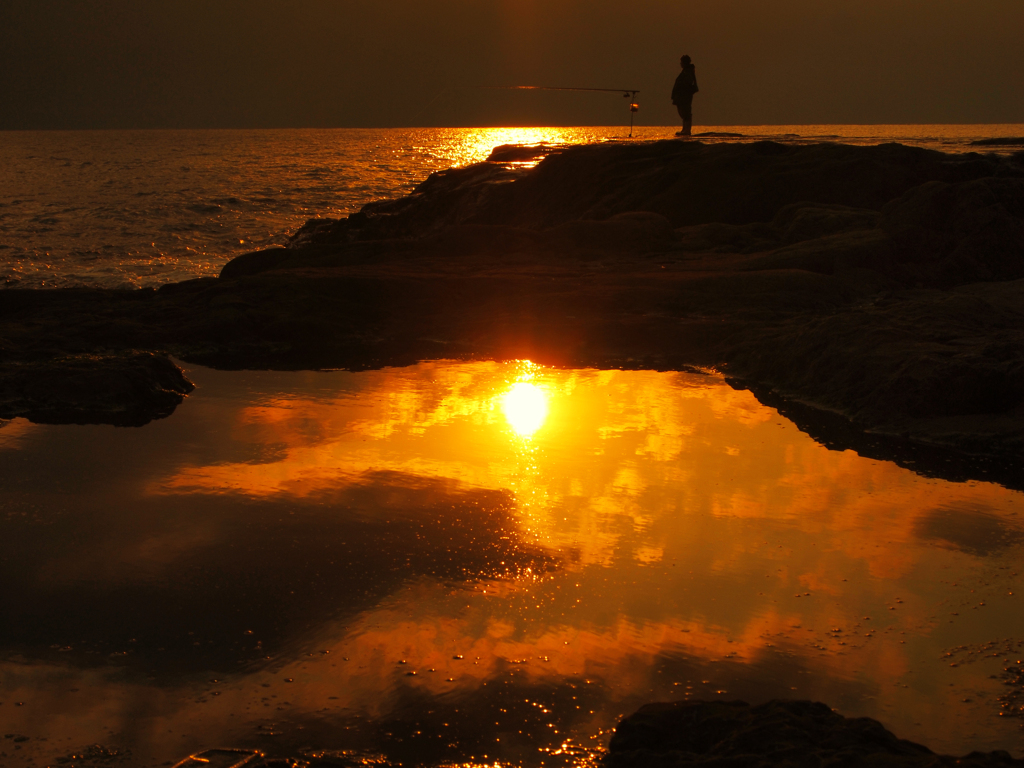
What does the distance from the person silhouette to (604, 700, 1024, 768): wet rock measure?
49.9 ft

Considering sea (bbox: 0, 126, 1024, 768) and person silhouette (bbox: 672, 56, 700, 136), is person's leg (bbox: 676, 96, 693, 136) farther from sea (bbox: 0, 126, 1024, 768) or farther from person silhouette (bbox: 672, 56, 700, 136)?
sea (bbox: 0, 126, 1024, 768)

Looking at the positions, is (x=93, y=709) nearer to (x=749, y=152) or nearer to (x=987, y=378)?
(x=987, y=378)

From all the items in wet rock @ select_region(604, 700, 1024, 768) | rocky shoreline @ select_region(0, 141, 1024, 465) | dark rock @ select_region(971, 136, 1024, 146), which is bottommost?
wet rock @ select_region(604, 700, 1024, 768)

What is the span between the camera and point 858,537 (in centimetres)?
325

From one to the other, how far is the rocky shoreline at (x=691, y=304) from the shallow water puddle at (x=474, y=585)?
2.37 ft

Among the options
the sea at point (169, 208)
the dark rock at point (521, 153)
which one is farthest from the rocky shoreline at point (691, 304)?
the dark rock at point (521, 153)

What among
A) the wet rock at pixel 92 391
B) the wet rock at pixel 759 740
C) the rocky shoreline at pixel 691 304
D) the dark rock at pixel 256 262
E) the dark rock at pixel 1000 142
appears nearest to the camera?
the wet rock at pixel 759 740

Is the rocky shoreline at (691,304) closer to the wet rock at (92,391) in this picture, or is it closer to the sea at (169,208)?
the wet rock at (92,391)

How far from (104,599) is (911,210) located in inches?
307

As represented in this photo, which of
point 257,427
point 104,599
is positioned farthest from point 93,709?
point 257,427

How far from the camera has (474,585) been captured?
2914mm

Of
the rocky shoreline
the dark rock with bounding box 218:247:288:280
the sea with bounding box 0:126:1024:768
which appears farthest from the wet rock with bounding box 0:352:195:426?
the dark rock with bounding box 218:247:288:280

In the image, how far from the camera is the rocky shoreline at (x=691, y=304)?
193 inches

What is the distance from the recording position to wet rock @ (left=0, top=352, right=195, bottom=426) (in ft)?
15.7
